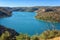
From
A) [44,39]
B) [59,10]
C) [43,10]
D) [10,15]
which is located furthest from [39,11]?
[44,39]

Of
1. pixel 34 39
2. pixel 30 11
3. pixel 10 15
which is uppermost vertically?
pixel 30 11

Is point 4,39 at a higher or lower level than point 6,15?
lower

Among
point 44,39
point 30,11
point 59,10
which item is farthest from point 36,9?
point 44,39

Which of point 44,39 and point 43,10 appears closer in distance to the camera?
point 44,39

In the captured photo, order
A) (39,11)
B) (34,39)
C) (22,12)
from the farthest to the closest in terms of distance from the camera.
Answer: (39,11) < (22,12) < (34,39)

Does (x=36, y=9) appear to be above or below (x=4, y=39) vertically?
above

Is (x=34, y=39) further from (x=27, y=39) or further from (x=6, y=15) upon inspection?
(x=6, y=15)

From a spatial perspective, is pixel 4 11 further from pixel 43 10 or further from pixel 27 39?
pixel 27 39

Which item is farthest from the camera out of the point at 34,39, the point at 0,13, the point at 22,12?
the point at 22,12

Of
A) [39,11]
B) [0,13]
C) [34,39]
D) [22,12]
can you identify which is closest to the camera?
[34,39]
